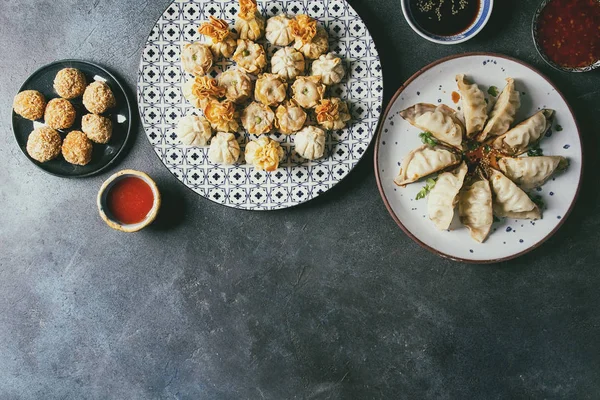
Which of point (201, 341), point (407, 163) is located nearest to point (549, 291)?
point (407, 163)

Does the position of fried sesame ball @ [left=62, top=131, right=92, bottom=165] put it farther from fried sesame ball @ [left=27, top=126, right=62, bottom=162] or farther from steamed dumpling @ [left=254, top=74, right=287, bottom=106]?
steamed dumpling @ [left=254, top=74, right=287, bottom=106]

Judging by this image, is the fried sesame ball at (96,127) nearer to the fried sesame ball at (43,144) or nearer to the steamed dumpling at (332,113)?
the fried sesame ball at (43,144)

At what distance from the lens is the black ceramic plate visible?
9.82 feet

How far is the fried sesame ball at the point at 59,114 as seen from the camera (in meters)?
2.94

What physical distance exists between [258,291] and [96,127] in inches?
50.5

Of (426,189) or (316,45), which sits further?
(426,189)

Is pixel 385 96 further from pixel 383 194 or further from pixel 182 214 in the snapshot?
pixel 182 214

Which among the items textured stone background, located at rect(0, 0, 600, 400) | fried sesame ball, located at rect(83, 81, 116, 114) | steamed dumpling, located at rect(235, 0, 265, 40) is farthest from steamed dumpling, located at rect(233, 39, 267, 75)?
fried sesame ball, located at rect(83, 81, 116, 114)

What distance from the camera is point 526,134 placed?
281 centimetres

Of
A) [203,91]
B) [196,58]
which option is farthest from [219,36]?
[203,91]

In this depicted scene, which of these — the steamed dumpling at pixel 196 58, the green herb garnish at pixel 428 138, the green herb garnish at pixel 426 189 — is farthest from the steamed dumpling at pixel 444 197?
the steamed dumpling at pixel 196 58

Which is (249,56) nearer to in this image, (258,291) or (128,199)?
(128,199)

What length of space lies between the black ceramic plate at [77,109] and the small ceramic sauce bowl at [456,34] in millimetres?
1609

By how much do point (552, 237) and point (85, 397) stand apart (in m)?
2.87
